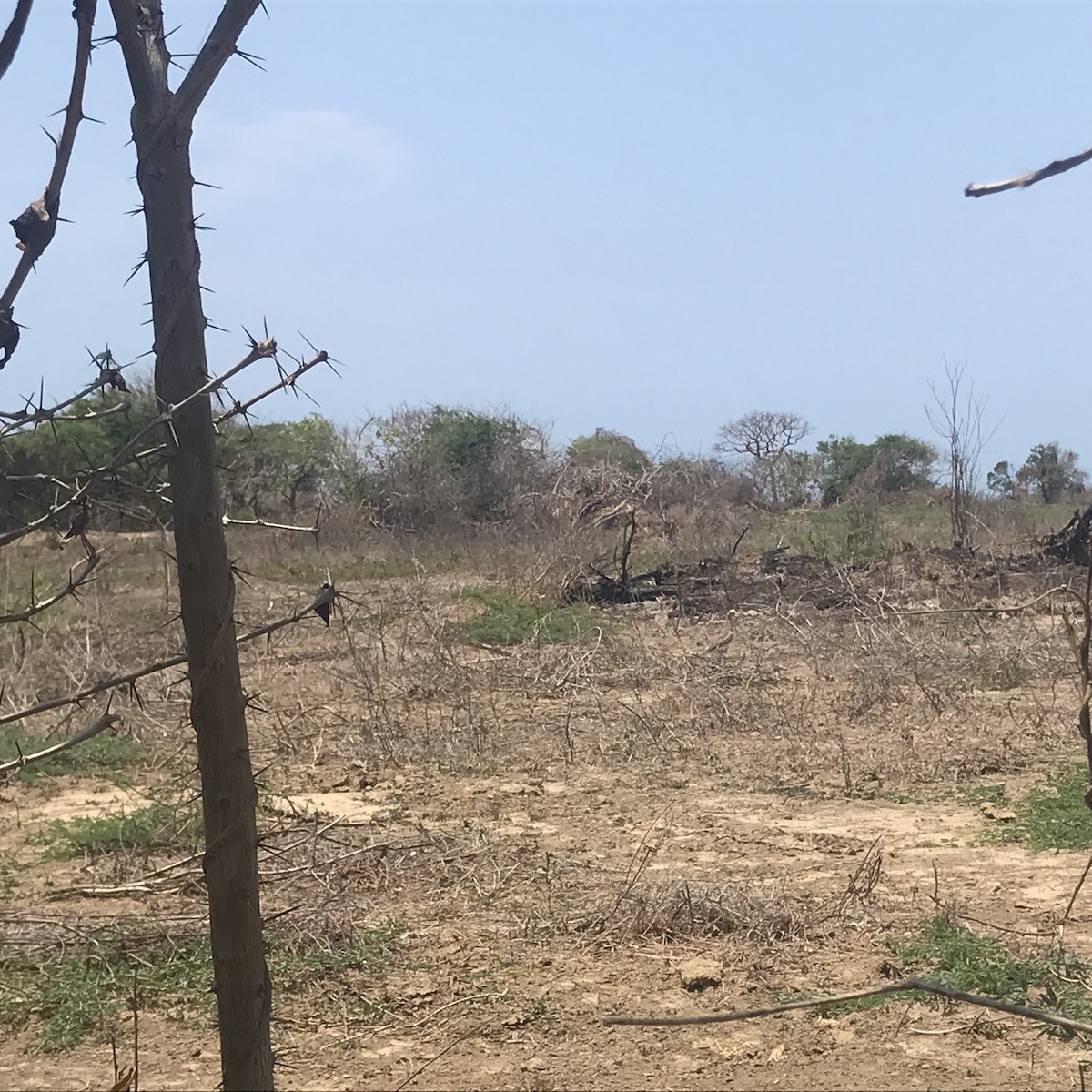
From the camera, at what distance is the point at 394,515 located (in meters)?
24.3

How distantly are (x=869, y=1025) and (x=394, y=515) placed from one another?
21060 mm

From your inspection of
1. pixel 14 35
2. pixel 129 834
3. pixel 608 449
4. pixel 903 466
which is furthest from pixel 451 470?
pixel 14 35

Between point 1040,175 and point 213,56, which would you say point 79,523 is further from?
point 1040,175

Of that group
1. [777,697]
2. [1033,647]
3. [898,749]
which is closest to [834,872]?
[898,749]

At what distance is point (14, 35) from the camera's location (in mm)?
2064

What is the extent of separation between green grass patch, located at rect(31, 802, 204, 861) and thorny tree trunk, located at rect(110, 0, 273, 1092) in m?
3.96

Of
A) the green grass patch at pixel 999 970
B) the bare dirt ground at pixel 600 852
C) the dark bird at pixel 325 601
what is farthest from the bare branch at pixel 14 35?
the green grass patch at pixel 999 970

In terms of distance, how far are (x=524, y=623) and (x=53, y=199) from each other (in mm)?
10683

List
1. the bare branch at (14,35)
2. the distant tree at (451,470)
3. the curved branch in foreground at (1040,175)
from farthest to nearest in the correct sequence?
1. the distant tree at (451,470)
2. the bare branch at (14,35)
3. the curved branch in foreground at (1040,175)

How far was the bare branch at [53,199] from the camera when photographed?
1945 mm

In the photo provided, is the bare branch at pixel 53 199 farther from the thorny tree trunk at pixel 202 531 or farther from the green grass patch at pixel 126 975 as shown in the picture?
the green grass patch at pixel 126 975

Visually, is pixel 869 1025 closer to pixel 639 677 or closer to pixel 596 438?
pixel 639 677

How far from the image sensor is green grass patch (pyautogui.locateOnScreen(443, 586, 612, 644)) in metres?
11.8

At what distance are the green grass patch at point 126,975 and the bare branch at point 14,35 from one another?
Result: 2824mm
